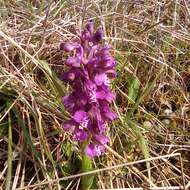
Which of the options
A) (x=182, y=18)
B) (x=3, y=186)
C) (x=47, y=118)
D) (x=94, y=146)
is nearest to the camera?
(x=94, y=146)

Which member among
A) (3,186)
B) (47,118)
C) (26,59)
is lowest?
(3,186)

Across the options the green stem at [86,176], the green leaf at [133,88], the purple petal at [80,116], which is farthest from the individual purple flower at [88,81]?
the green leaf at [133,88]

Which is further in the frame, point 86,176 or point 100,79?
point 86,176

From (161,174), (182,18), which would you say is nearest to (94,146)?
(161,174)

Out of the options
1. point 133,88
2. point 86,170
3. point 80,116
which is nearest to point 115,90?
point 133,88

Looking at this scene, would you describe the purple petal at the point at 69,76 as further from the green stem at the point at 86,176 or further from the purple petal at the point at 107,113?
the green stem at the point at 86,176

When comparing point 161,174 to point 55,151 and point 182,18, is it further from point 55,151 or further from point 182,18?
point 182,18

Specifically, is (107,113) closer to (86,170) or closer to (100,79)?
(100,79)
